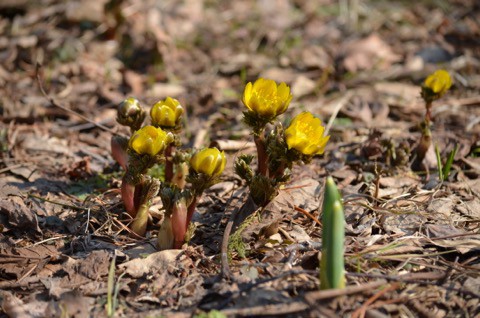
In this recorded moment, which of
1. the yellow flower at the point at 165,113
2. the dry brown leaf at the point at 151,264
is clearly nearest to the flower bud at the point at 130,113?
the yellow flower at the point at 165,113

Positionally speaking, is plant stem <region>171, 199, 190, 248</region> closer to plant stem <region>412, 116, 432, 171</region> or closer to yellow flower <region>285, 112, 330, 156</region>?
yellow flower <region>285, 112, 330, 156</region>

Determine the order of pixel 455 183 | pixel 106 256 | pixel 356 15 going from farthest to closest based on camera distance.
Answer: pixel 356 15 < pixel 455 183 < pixel 106 256

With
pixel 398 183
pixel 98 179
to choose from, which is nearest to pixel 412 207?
pixel 398 183

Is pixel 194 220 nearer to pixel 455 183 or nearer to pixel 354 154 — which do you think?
pixel 354 154

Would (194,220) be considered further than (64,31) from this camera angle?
No

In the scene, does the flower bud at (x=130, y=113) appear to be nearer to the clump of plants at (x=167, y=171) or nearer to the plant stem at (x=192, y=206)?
the clump of plants at (x=167, y=171)
